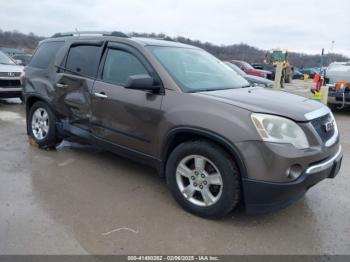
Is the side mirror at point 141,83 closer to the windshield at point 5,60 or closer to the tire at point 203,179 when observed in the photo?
the tire at point 203,179

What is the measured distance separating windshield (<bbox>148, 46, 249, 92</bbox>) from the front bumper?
124cm

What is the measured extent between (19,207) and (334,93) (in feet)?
31.6

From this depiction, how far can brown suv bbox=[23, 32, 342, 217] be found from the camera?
2.88 meters

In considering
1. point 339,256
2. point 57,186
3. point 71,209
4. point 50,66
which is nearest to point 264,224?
point 339,256

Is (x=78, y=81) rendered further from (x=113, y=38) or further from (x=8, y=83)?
(x=8, y=83)

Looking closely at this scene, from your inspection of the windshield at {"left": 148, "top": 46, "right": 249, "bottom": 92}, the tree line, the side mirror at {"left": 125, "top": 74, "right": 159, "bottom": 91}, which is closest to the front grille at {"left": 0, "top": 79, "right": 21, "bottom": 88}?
the windshield at {"left": 148, "top": 46, "right": 249, "bottom": 92}

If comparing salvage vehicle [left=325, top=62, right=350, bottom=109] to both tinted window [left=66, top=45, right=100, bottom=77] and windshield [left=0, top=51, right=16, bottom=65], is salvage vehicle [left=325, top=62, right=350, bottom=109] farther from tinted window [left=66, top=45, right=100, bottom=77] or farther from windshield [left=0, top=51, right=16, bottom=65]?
windshield [left=0, top=51, right=16, bottom=65]

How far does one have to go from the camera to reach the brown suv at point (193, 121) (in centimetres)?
288

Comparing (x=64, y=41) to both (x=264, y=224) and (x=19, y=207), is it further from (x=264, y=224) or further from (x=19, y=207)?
(x=264, y=224)

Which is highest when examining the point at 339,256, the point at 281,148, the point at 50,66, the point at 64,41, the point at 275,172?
the point at 64,41

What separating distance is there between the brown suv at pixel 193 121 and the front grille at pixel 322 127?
0.01 m

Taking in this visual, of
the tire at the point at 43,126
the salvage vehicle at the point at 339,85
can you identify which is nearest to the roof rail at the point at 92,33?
the tire at the point at 43,126

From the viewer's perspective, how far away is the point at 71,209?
3395mm

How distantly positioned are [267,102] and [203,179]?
0.99m
